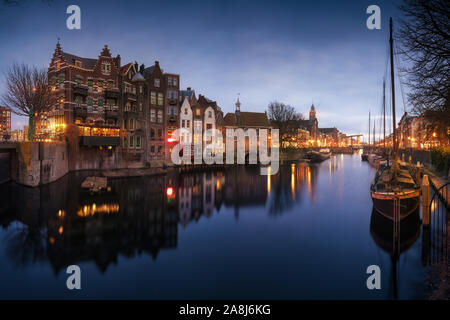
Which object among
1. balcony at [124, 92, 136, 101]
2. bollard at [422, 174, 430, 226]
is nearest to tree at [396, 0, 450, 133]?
bollard at [422, 174, 430, 226]

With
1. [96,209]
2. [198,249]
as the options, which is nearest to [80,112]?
[96,209]

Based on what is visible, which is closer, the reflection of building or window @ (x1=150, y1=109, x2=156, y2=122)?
the reflection of building

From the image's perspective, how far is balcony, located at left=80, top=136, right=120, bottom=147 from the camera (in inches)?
1513

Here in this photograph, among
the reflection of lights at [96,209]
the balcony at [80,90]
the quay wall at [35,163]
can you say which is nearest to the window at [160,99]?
the balcony at [80,90]

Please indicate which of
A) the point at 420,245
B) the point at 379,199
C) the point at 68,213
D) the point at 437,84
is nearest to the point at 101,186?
the point at 68,213

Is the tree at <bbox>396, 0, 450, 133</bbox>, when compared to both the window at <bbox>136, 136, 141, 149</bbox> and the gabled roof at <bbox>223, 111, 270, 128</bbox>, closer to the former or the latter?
the window at <bbox>136, 136, 141, 149</bbox>

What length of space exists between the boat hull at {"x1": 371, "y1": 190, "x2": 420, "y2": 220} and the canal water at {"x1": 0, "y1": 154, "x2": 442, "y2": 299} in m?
1.07

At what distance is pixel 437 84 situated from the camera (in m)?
14.2

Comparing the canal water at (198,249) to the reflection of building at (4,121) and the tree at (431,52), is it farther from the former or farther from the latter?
the reflection of building at (4,121)

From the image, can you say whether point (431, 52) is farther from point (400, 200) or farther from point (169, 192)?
point (169, 192)

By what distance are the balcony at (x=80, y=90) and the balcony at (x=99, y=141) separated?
740cm

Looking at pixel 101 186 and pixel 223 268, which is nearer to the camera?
pixel 223 268
